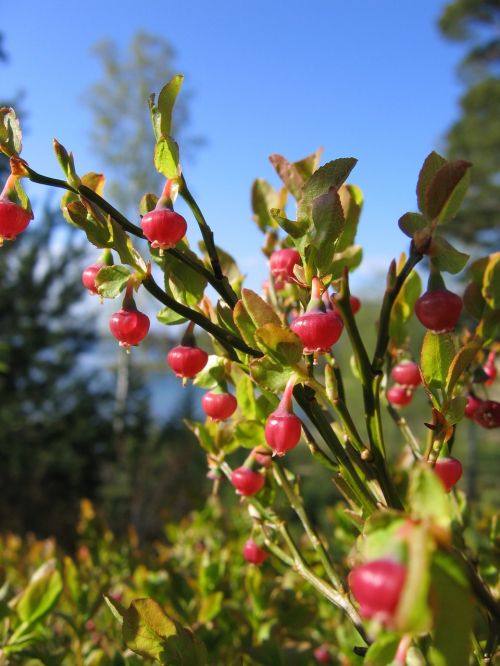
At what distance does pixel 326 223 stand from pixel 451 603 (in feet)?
0.88

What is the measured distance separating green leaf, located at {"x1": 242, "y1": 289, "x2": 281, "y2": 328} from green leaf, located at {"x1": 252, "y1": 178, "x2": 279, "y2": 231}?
0.31 metres

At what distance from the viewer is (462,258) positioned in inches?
17.6

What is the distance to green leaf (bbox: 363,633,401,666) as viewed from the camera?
0.31 meters

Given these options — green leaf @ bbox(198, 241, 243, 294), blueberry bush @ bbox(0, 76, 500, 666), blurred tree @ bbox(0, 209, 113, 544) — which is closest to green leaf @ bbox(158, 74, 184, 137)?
blueberry bush @ bbox(0, 76, 500, 666)

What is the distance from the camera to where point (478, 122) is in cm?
1102

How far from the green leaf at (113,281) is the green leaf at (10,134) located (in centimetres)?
12

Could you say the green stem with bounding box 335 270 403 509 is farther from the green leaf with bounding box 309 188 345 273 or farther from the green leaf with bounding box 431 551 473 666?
the green leaf with bounding box 431 551 473 666

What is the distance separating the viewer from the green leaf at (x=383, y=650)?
307 millimetres

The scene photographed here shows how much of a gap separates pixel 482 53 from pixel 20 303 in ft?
31.2

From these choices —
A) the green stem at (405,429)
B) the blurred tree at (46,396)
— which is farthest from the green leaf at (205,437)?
the blurred tree at (46,396)

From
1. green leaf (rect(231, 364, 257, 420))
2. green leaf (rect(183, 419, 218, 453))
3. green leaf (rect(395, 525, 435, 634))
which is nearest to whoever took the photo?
green leaf (rect(395, 525, 435, 634))

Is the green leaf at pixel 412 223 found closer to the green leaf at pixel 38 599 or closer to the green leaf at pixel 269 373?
the green leaf at pixel 269 373

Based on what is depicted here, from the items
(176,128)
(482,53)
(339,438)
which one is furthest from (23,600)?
(482,53)

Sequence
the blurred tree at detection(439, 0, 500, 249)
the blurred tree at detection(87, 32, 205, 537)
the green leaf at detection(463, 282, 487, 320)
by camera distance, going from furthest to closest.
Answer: the blurred tree at detection(439, 0, 500, 249)
the blurred tree at detection(87, 32, 205, 537)
the green leaf at detection(463, 282, 487, 320)
